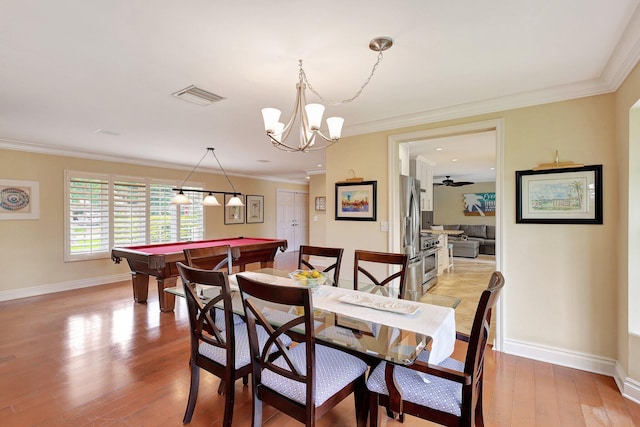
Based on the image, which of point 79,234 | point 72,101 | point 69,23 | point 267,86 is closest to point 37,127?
point 72,101

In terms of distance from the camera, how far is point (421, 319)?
1688 mm

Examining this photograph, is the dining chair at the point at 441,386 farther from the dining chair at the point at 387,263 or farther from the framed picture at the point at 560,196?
the framed picture at the point at 560,196

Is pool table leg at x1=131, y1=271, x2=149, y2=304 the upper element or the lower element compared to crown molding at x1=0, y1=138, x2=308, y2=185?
lower

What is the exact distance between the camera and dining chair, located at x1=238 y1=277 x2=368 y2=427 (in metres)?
1.35

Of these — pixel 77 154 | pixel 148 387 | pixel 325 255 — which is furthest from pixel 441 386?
pixel 77 154

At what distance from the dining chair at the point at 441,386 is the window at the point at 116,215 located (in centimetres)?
569

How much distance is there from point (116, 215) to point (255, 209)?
136 inches

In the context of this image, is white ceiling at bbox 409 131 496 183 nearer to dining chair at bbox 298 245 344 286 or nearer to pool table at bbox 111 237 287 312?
dining chair at bbox 298 245 344 286

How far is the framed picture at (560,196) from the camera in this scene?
2.50m

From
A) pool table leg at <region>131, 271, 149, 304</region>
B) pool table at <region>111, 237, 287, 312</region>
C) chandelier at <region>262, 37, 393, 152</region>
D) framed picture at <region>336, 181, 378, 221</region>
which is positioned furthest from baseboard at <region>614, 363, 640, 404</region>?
pool table leg at <region>131, 271, 149, 304</region>

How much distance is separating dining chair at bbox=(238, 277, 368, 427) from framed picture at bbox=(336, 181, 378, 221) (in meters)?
2.12

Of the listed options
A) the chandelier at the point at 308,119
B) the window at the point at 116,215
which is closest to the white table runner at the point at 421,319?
the chandelier at the point at 308,119

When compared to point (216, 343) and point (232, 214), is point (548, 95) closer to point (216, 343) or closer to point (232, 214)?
point (216, 343)

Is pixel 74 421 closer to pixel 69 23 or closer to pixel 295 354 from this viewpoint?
pixel 295 354
